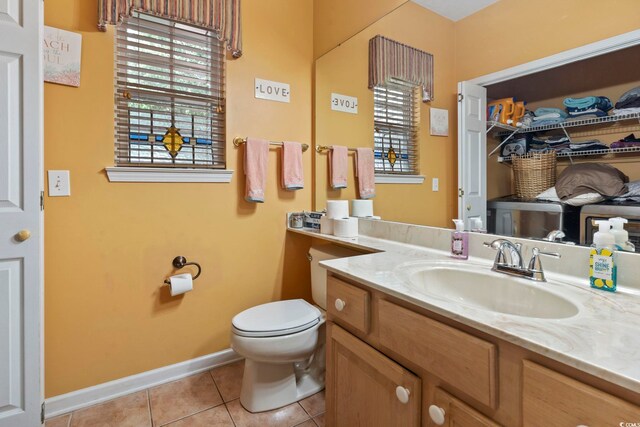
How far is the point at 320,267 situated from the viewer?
183 centimetres

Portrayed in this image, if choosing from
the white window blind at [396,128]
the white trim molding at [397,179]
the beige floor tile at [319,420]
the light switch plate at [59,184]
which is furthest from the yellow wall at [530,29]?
the light switch plate at [59,184]

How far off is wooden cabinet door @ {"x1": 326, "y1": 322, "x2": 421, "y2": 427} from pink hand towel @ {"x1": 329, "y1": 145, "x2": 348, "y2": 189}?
3.42ft

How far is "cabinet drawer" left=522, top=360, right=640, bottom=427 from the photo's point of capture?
1.70 feet

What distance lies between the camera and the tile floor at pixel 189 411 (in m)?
1.50

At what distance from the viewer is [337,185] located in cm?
208

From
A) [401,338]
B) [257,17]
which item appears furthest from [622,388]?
[257,17]

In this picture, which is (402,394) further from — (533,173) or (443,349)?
(533,173)

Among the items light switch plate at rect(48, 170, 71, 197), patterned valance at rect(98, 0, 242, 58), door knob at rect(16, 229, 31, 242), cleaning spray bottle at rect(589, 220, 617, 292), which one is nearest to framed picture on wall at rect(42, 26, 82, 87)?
patterned valance at rect(98, 0, 242, 58)

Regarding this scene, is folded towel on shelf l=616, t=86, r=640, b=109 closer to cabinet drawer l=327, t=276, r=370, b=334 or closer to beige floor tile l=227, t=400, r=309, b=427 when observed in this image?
cabinet drawer l=327, t=276, r=370, b=334

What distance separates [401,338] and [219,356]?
1.44 meters

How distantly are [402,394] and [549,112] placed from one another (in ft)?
3.30

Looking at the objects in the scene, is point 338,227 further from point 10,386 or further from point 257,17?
point 10,386

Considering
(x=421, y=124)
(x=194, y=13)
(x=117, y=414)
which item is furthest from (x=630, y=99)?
(x=117, y=414)

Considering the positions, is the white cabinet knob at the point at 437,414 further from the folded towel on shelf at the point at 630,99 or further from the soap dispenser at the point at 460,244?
the folded towel on shelf at the point at 630,99
